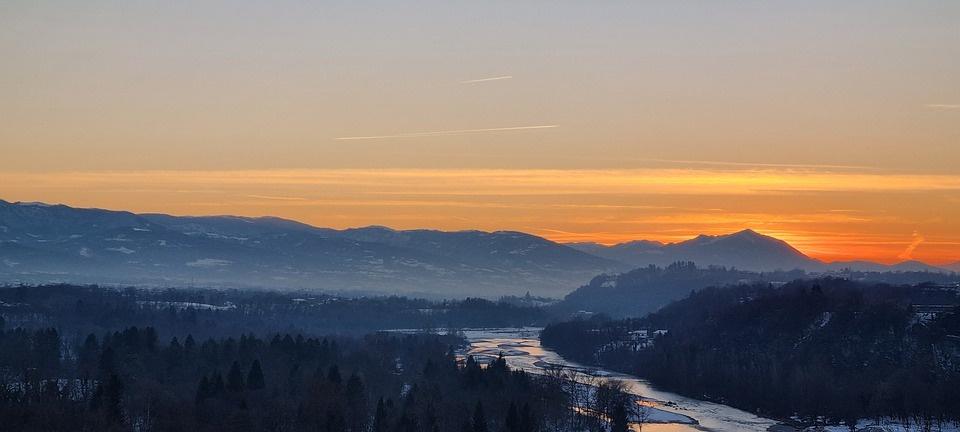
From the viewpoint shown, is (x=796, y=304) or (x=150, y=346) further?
(x=796, y=304)

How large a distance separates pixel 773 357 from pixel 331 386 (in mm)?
76571

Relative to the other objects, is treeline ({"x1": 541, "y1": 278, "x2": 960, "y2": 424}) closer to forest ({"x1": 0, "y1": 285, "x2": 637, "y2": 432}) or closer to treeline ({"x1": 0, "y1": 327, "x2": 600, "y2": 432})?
forest ({"x1": 0, "y1": 285, "x2": 637, "y2": 432})

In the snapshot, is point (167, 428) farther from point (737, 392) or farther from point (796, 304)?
point (796, 304)

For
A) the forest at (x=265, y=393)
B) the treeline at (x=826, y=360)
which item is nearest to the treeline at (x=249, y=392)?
the forest at (x=265, y=393)

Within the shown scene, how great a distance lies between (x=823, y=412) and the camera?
131250mm

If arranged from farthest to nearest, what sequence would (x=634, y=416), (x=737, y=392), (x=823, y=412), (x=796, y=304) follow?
(x=796, y=304) → (x=737, y=392) → (x=823, y=412) → (x=634, y=416)

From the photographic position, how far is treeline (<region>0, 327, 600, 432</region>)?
95.6 m

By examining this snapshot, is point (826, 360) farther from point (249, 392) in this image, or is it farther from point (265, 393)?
point (249, 392)

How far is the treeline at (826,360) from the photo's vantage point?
129250 mm

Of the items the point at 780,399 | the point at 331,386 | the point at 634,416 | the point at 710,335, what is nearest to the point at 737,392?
the point at 780,399

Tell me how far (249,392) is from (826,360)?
81.1m

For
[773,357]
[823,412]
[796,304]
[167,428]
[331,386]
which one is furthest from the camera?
[796,304]

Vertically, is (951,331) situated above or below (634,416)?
above

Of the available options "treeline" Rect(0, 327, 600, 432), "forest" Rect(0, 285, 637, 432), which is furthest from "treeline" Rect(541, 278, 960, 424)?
"treeline" Rect(0, 327, 600, 432)
